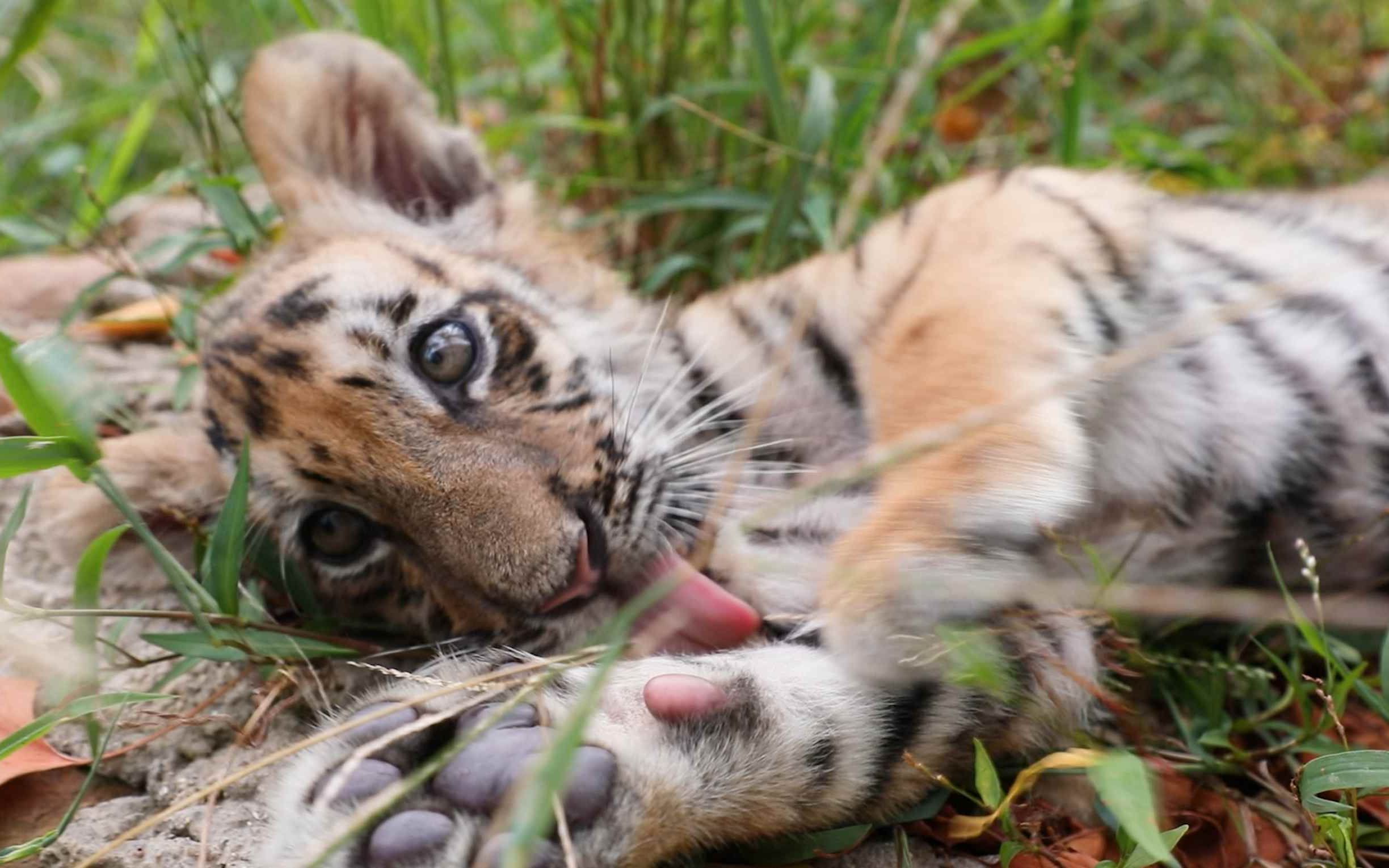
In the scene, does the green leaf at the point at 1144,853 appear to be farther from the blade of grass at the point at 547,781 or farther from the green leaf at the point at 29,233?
the green leaf at the point at 29,233

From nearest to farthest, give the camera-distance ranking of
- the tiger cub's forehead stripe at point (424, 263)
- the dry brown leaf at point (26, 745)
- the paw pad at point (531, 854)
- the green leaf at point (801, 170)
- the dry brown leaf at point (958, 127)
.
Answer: the paw pad at point (531, 854), the dry brown leaf at point (26, 745), the tiger cub's forehead stripe at point (424, 263), the green leaf at point (801, 170), the dry brown leaf at point (958, 127)

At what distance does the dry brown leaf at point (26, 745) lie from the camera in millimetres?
1636

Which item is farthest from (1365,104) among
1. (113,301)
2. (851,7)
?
(113,301)

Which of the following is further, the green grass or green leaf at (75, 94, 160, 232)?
green leaf at (75, 94, 160, 232)

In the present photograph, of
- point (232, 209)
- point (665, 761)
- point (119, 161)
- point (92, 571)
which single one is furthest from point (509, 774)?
point (119, 161)

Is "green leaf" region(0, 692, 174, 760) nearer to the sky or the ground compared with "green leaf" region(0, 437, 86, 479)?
nearer to the ground

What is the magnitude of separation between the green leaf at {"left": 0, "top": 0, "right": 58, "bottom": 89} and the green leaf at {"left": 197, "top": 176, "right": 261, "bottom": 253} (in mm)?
689

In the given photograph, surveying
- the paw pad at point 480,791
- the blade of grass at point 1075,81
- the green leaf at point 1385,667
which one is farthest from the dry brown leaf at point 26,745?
the blade of grass at point 1075,81

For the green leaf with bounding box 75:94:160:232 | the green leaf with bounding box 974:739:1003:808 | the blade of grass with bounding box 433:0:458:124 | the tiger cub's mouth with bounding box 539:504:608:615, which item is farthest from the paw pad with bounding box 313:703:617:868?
the green leaf with bounding box 75:94:160:232

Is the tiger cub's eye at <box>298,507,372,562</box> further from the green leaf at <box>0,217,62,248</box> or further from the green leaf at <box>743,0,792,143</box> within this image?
the green leaf at <box>743,0,792,143</box>

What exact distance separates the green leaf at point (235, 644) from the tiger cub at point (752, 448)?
18 cm

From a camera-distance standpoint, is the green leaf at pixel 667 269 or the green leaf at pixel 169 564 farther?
the green leaf at pixel 667 269

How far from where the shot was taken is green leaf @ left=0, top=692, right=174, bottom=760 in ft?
4.84

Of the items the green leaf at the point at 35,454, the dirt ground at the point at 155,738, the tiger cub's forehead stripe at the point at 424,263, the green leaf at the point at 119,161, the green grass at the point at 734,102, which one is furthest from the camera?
the green leaf at the point at 119,161
